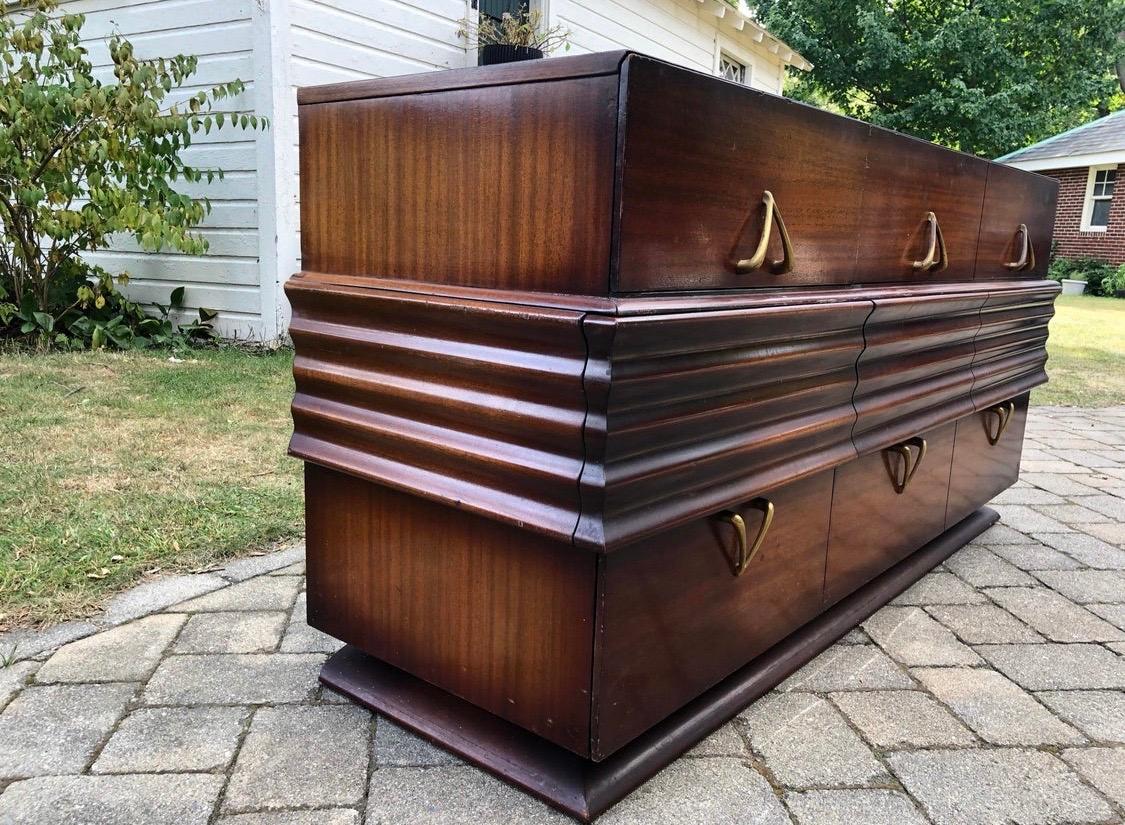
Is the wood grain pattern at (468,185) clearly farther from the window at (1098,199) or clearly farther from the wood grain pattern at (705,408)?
the window at (1098,199)

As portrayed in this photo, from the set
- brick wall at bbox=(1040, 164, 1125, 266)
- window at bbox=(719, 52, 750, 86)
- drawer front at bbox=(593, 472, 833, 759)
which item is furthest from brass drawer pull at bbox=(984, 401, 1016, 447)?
brick wall at bbox=(1040, 164, 1125, 266)

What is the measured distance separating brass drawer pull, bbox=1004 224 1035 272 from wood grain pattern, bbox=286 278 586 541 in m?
1.78

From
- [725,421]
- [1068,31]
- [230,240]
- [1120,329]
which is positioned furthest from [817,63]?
[725,421]

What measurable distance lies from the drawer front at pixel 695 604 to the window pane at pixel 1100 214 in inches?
765

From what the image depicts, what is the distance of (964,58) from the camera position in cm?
1839

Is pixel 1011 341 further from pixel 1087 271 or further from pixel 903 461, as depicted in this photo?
pixel 1087 271

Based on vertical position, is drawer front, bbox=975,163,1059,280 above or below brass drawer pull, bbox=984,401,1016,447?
above

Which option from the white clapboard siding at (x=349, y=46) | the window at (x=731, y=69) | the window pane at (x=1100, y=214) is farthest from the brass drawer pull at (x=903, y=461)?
the window pane at (x=1100, y=214)

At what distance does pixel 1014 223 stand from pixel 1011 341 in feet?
1.15

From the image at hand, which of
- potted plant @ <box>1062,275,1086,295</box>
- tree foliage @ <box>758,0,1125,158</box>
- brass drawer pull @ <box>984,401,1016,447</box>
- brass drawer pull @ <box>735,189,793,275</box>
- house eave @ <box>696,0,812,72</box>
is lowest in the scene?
brass drawer pull @ <box>984,401,1016,447</box>

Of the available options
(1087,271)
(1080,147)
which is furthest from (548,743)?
(1080,147)

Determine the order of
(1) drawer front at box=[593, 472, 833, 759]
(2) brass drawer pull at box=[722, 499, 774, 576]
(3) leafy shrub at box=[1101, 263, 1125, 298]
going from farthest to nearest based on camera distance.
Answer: (3) leafy shrub at box=[1101, 263, 1125, 298] → (2) brass drawer pull at box=[722, 499, 774, 576] → (1) drawer front at box=[593, 472, 833, 759]

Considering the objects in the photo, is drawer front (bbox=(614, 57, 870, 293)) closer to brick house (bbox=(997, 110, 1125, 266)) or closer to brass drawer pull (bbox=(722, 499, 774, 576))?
brass drawer pull (bbox=(722, 499, 774, 576))

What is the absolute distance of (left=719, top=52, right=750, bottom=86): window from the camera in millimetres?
9898
